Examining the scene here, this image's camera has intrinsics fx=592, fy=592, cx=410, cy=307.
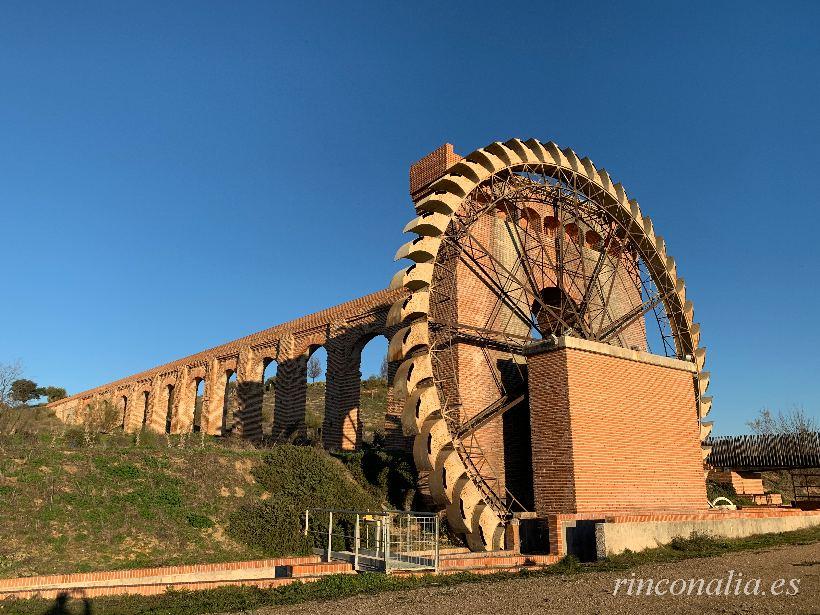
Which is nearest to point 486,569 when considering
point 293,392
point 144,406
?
point 293,392

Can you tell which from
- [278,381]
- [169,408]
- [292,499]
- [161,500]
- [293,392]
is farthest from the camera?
[169,408]

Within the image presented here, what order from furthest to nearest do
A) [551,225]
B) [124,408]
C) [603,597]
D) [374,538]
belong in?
[124,408], [551,225], [374,538], [603,597]

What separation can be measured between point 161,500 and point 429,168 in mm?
9202

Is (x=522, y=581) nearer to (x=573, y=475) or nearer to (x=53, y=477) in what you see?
(x=573, y=475)

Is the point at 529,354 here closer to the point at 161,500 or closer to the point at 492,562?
the point at 492,562

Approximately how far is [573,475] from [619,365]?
255cm

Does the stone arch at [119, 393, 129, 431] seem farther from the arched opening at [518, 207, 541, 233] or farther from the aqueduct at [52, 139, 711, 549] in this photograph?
the arched opening at [518, 207, 541, 233]

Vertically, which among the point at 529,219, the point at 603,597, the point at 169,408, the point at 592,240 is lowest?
the point at 603,597

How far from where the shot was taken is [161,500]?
1031 cm

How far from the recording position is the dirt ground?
5320mm

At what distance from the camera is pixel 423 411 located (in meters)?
9.89

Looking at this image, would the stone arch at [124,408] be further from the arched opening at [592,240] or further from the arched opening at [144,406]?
the arched opening at [592,240]

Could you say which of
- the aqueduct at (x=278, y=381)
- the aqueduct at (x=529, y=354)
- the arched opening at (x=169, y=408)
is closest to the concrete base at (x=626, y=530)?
the aqueduct at (x=529, y=354)

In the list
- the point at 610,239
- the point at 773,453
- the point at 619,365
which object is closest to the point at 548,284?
the point at 610,239
